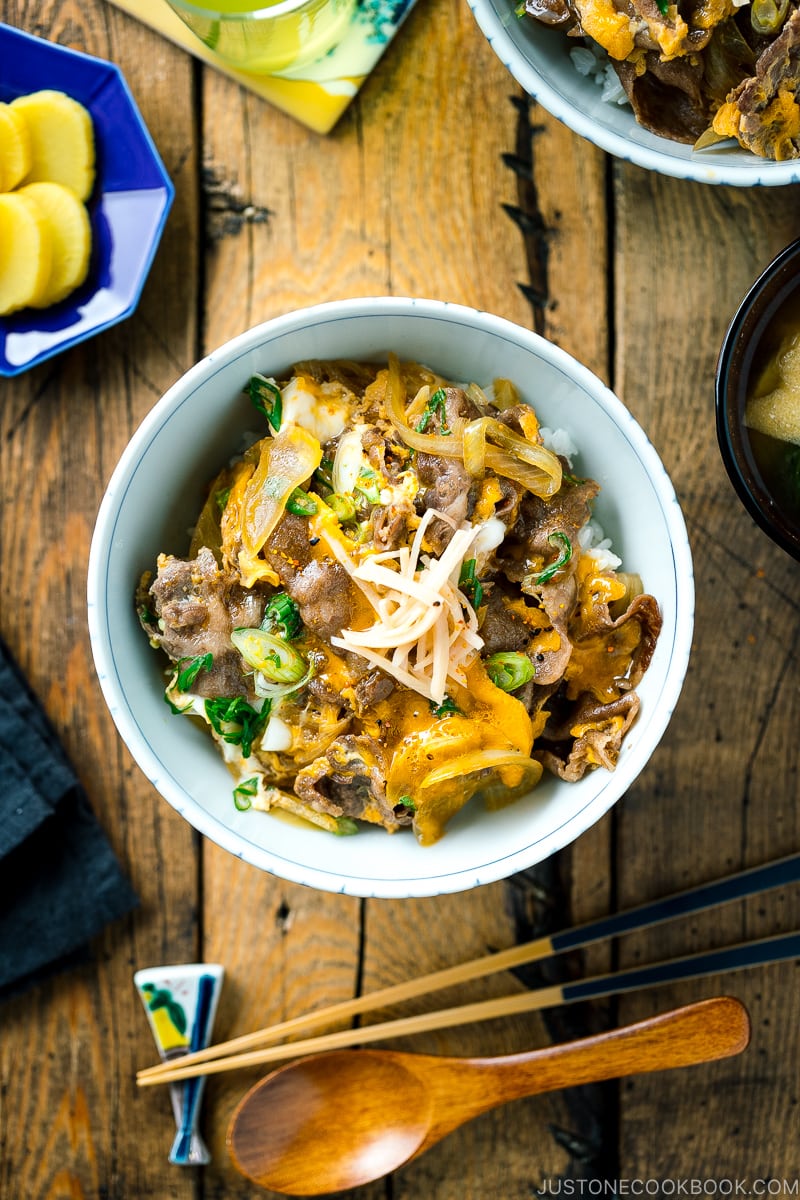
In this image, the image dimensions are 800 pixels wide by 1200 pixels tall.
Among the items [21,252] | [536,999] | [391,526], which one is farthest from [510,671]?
[21,252]

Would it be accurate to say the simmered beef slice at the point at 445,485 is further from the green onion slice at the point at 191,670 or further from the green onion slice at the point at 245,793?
the green onion slice at the point at 245,793

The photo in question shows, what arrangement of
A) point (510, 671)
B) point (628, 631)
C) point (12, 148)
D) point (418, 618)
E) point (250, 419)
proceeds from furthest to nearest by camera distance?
point (12, 148) → point (250, 419) → point (628, 631) → point (510, 671) → point (418, 618)

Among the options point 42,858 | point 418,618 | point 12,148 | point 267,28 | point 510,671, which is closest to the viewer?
point 418,618

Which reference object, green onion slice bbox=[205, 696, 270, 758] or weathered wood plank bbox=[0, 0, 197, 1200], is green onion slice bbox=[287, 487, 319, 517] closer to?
green onion slice bbox=[205, 696, 270, 758]

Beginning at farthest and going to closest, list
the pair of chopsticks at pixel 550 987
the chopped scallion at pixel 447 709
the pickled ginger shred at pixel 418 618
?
the pair of chopsticks at pixel 550 987 → the chopped scallion at pixel 447 709 → the pickled ginger shred at pixel 418 618

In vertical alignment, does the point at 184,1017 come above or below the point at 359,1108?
above

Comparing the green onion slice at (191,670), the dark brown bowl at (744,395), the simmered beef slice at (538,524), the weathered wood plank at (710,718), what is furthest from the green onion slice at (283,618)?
the weathered wood plank at (710,718)

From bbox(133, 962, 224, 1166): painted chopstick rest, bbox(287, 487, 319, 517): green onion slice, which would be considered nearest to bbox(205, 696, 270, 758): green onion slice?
bbox(287, 487, 319, 517): green onion slice

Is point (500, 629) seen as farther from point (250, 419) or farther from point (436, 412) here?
point (250, 419)
